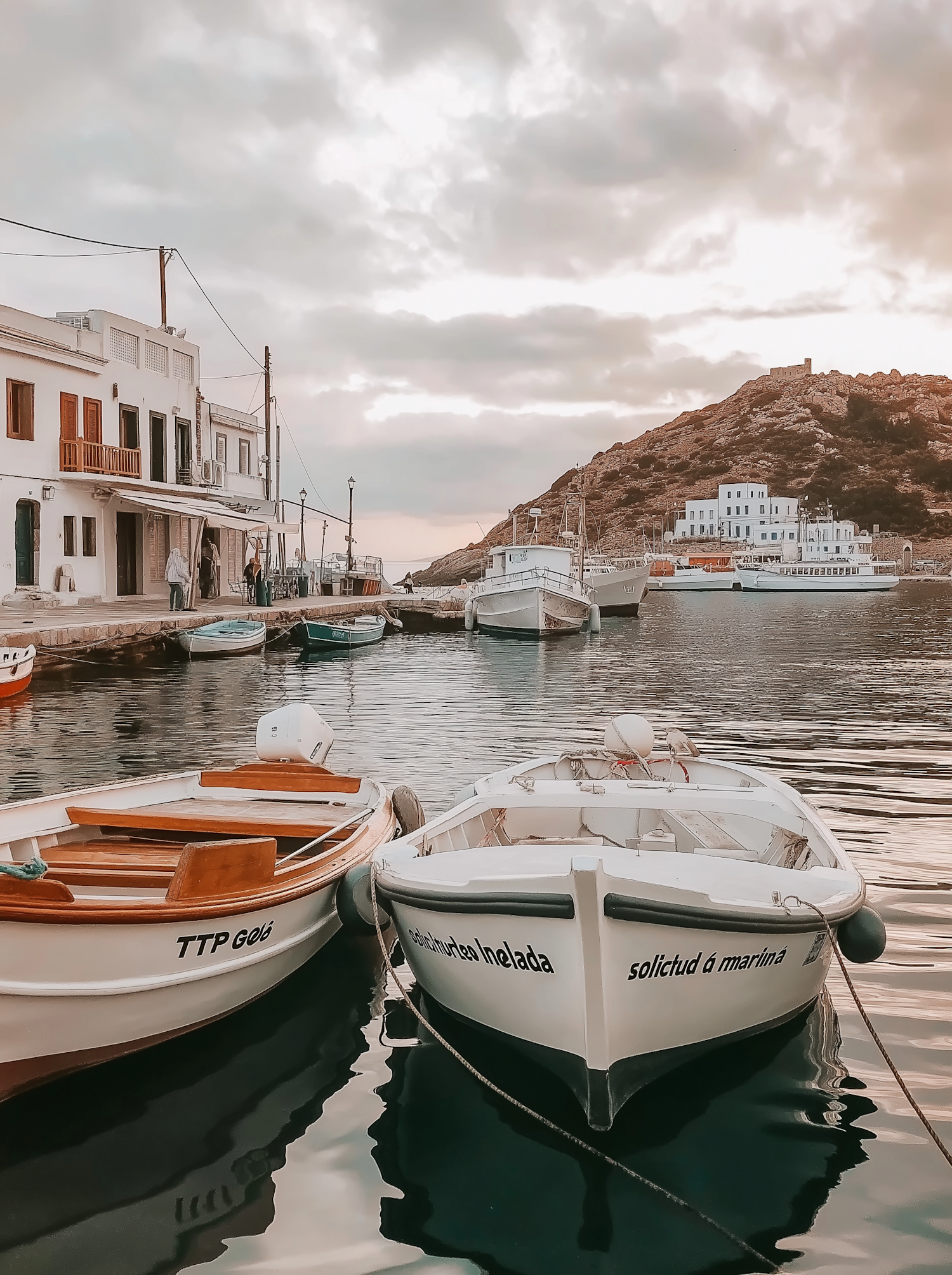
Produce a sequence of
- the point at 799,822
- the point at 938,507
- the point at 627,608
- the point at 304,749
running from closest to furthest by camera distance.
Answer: the point at 799,822
the point at 304,749
the point at 627,608
the point at 938,507

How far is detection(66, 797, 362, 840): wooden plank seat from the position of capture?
7008 millimetres

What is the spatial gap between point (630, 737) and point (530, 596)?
30.8 m

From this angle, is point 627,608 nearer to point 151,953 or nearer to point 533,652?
point 533,652

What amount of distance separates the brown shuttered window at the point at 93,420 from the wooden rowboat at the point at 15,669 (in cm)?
1246

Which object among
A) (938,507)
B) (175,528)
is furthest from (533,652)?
(938,507)

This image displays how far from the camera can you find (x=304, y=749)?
29.2ft

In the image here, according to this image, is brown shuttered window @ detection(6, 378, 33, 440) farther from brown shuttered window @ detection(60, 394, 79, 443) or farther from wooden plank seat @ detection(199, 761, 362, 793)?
wooden plank seat @ detection(199, 761, 362, 793)

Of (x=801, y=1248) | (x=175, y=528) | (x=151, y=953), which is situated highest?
(x=175, y=528)

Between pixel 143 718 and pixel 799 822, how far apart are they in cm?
1336

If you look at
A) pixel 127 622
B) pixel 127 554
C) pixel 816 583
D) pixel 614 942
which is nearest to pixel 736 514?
pixel 816 583

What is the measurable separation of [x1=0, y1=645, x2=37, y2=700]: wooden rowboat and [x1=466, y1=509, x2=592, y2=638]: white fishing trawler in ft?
72.7

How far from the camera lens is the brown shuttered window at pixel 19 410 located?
27.3m

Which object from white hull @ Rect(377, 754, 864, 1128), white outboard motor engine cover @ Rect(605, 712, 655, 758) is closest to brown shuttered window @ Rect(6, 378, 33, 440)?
white outboard motor engine cover @ Rect(605, 712, 655, 758)

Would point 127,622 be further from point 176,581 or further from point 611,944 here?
point 611,944
